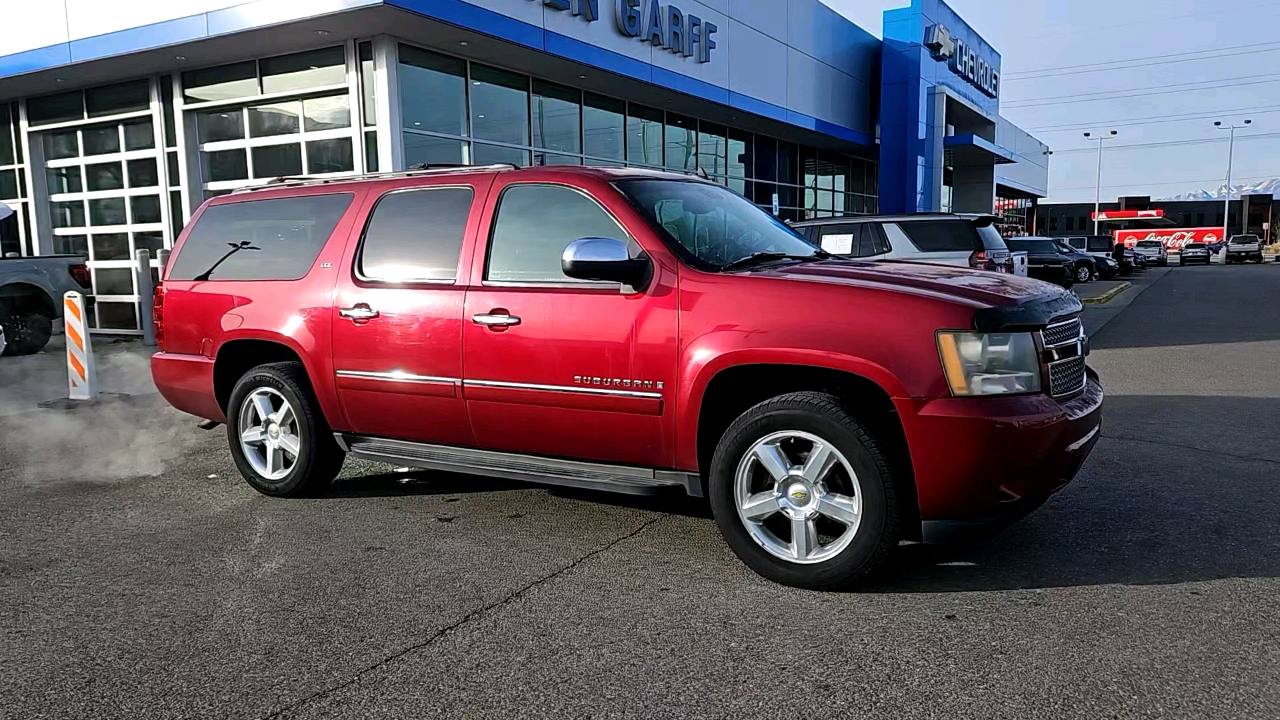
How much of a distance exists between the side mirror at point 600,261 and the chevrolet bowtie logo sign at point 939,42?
2378 cm

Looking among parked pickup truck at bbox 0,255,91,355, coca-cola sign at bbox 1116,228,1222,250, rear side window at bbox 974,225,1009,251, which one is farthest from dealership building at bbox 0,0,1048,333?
coca-cola sign at bbox 1116,228,1222,250

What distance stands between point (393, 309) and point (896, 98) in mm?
22834

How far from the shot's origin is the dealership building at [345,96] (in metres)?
12.4

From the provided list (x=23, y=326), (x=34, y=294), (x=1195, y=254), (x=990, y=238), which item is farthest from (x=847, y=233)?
(x=1195, y=254)

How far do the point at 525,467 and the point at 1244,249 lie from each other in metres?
58.6

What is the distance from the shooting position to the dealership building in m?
12.4

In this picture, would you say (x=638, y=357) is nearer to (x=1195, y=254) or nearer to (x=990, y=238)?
(x=990, y=238)

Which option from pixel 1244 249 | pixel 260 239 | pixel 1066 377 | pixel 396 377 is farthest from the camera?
pixel 1244 249

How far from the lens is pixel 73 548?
477 cm

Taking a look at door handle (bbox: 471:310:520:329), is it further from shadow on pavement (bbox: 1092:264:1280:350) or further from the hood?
shadow on pavement (bbox: 1092:264:1280:350)

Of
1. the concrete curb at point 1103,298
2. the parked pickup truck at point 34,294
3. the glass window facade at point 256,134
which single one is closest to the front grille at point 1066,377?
the glass window facade at point 256,134

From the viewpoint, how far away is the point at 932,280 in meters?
4.22

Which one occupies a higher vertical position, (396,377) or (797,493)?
(396,377)

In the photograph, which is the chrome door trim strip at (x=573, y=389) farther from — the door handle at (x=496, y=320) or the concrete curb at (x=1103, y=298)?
the concrete curb at (x=1103, y=298)
